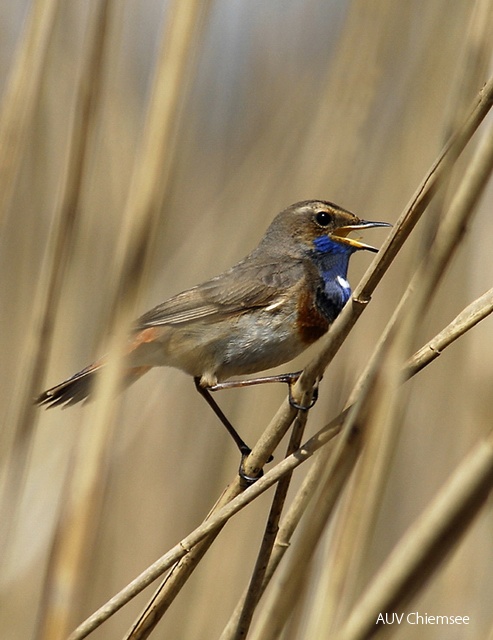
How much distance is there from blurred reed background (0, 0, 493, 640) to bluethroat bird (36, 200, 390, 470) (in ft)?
0.29

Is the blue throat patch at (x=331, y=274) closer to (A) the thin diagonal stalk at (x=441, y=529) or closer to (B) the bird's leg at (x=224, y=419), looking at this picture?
(B) the bird's leg at (x=224, y=419)

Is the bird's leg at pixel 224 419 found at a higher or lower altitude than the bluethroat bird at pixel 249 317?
lower

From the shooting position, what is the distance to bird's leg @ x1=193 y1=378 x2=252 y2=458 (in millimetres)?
2711

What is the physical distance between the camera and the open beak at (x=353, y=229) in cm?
263

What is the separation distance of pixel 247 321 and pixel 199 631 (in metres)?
1.03

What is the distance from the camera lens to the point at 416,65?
2615mm

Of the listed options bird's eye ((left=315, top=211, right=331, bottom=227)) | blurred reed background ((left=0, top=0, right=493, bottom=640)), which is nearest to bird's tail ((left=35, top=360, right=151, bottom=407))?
blurred reed background ((left=0, top=0, right=493, bottom=640))

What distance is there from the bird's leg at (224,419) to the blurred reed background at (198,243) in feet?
0.21

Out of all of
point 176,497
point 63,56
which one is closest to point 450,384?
→ point 176,497

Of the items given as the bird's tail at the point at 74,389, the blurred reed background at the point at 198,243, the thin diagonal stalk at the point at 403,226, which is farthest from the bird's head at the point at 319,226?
the thin diagonal stalk at the point at 403,226

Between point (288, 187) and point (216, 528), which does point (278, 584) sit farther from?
point (288, 187)

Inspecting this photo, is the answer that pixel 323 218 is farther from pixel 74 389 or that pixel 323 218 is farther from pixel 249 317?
pixel 74 389

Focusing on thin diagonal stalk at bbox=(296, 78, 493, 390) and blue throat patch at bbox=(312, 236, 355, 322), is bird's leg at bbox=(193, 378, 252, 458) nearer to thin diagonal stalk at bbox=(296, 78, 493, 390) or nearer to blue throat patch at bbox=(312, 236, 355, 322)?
blue throat patch at bbox=(312, 236, 355, 322)

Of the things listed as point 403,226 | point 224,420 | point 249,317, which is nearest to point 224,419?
point 224,420
